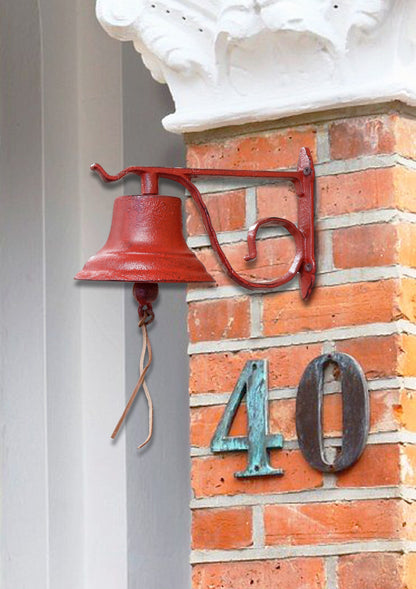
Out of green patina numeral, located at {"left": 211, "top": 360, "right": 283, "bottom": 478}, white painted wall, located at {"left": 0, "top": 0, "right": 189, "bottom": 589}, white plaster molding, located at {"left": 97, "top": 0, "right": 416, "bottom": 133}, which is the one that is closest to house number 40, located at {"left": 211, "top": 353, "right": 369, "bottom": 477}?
green patina numeral, located at {"left": 211, "top": 360, "right": 283, "bottom": 478}

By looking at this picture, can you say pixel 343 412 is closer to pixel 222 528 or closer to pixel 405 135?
pixel 222 528

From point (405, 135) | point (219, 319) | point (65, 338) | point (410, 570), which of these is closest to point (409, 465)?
point (410, 570)

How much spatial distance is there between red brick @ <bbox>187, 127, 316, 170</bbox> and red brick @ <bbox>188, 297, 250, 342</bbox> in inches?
8.4

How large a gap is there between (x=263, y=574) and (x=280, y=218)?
53cm

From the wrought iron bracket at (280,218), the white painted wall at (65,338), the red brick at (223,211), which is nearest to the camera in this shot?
the wrought iron bracket at (280,218)

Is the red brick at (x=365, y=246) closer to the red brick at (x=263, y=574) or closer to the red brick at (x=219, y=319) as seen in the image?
the red brick at (x=219, y=319)

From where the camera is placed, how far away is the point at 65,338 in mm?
3484

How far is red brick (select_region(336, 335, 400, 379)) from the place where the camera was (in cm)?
272

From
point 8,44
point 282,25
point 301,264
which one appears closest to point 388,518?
point 301,264

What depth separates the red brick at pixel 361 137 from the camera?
109 inches

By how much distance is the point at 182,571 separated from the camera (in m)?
3.47

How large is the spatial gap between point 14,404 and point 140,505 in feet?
0.97

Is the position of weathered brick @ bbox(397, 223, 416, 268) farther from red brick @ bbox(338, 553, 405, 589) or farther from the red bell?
red brick @ bbox(338, 553, 405, 589)

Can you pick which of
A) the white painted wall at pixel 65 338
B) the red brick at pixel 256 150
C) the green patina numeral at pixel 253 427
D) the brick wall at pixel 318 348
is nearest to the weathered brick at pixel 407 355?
the brick wall at pixel 318 348
